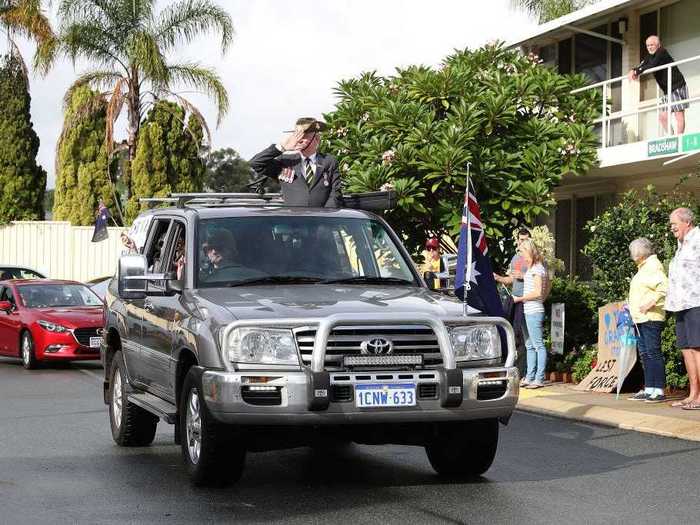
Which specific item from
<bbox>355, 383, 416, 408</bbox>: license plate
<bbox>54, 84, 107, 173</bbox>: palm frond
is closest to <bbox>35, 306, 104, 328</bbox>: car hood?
<bbox>355, 383, 416, 408</bbox>: license plate

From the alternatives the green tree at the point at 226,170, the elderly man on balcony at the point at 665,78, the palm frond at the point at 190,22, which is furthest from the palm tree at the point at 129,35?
the green tree at the point at 226,170

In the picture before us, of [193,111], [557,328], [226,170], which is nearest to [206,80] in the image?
[193,111]

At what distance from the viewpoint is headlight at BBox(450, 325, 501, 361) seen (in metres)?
8.61

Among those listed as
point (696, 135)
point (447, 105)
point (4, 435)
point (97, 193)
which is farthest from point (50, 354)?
point (97, 193)

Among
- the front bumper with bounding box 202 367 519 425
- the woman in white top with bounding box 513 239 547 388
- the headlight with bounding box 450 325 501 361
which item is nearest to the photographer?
the front bumper with bounding box 202 367 519 425

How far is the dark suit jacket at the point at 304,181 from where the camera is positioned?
11.5 metres

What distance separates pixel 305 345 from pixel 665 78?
16.3m

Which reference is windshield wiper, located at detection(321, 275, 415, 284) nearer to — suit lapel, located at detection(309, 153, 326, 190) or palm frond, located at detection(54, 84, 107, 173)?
suit lapel, located at detection(309, 153, 326, 190)

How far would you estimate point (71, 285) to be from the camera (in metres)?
22.7

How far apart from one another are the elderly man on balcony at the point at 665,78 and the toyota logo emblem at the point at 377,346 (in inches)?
550

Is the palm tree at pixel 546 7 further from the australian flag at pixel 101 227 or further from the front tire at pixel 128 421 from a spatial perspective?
the front tire at pixel 128 421

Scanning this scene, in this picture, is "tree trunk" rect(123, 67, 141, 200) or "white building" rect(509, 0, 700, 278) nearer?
"white building" rect(509, 0, 700, 278)

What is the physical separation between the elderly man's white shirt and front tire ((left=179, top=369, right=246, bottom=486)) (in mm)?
6388

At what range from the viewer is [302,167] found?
1170 cm
